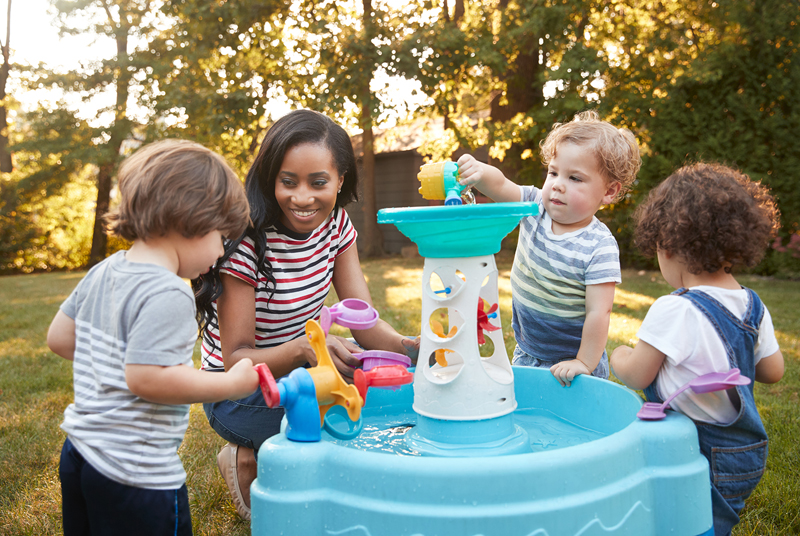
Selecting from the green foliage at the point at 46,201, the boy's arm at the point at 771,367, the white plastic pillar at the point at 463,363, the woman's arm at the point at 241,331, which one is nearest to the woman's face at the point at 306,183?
the woman's arm at the point at 241,331

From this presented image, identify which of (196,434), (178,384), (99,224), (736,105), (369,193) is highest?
(736,105)

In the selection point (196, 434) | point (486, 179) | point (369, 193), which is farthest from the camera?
point (369, 193)

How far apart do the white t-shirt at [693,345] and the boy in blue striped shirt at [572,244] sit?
1.38 feet

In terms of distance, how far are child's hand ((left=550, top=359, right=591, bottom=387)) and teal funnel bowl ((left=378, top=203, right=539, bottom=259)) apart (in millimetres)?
565

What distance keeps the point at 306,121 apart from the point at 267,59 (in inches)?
398

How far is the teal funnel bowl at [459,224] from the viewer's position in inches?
63.0

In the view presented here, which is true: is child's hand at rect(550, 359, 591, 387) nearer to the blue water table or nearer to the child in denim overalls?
the blue water table

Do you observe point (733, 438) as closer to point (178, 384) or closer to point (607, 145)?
point (607, 145)

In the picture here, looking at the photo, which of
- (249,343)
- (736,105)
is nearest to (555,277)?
(249,343)

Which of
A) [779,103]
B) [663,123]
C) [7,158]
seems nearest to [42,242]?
[7,158]

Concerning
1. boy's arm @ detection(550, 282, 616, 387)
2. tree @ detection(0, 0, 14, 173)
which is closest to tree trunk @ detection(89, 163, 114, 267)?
tree @ detection(0, 0, 14, 173)

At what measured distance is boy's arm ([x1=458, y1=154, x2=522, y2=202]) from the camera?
6.68 ft

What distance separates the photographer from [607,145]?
2242 mm

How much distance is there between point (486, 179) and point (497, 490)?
4.14ft
